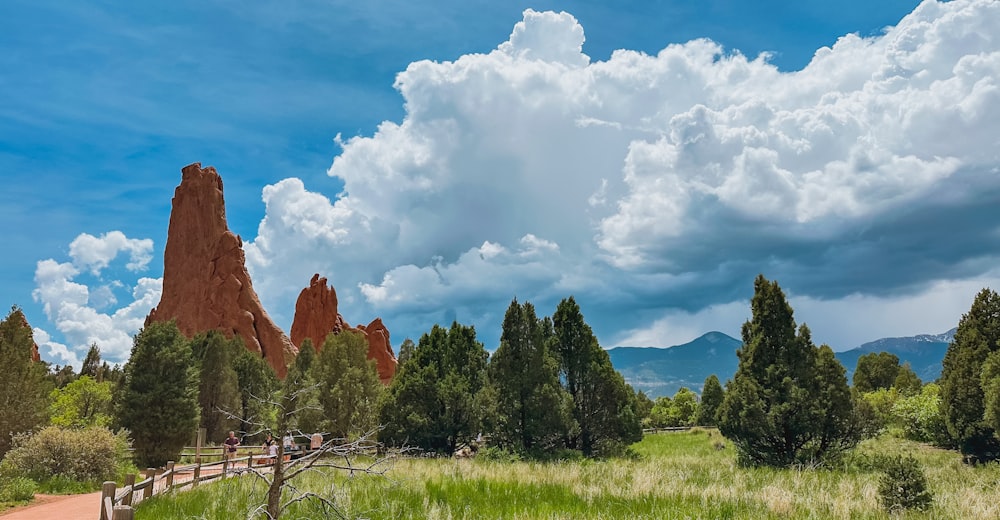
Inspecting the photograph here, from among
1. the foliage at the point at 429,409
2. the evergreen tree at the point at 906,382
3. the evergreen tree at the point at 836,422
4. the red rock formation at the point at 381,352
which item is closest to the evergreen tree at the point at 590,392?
the foliage at the point at 429,409

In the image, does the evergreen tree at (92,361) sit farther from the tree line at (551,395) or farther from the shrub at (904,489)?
the shrub at (904,489)

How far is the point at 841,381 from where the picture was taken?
20.9m

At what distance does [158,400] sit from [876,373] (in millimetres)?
75799

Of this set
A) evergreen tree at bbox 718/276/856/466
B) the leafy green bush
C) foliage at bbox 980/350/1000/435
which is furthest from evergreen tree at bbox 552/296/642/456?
the leafy green bush

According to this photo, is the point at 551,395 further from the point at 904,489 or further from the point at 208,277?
the point at 208,277

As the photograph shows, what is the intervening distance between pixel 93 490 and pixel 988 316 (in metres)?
36.0

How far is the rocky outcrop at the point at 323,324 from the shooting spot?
10781cm

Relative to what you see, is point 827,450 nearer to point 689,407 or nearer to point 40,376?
point 40,376

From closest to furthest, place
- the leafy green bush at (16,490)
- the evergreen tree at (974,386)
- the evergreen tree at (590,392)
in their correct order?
the leafy green bush at (16,490), the evergreen tree at (974,386), the evergreen tree at (590,392)

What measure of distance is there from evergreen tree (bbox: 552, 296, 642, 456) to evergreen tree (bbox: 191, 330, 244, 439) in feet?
89.7

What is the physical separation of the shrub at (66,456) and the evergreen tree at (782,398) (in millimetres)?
22768

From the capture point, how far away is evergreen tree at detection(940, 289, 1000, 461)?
76.5 feet

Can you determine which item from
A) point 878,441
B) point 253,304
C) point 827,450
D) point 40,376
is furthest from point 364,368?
point 253,304

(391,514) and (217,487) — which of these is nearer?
(391,514)
